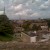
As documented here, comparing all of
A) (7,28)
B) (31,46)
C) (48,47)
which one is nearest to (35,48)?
(31,46)

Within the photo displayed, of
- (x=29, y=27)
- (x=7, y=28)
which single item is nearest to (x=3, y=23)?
(x=7, y=28)

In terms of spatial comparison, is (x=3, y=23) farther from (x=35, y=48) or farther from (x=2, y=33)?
(x=35, y=48)

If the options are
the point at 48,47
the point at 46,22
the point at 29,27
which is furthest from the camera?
the point at 46,22

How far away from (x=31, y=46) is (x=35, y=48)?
0.13 meters

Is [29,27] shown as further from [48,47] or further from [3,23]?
[48,47]

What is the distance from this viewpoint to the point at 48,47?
4.27 meters

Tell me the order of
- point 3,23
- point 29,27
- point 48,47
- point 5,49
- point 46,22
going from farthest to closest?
1. point 46,22
2. point 29,27
3. point 3,23
4. point 48,47
5. point 5,49

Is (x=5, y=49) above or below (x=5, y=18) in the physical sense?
below

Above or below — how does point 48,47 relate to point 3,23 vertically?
below

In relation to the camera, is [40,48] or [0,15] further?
[0,15]

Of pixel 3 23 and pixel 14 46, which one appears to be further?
pixel 3 23

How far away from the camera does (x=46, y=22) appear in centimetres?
1869

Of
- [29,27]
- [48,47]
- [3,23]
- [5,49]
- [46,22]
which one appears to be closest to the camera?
[5,49]

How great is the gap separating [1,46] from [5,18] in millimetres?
8474
